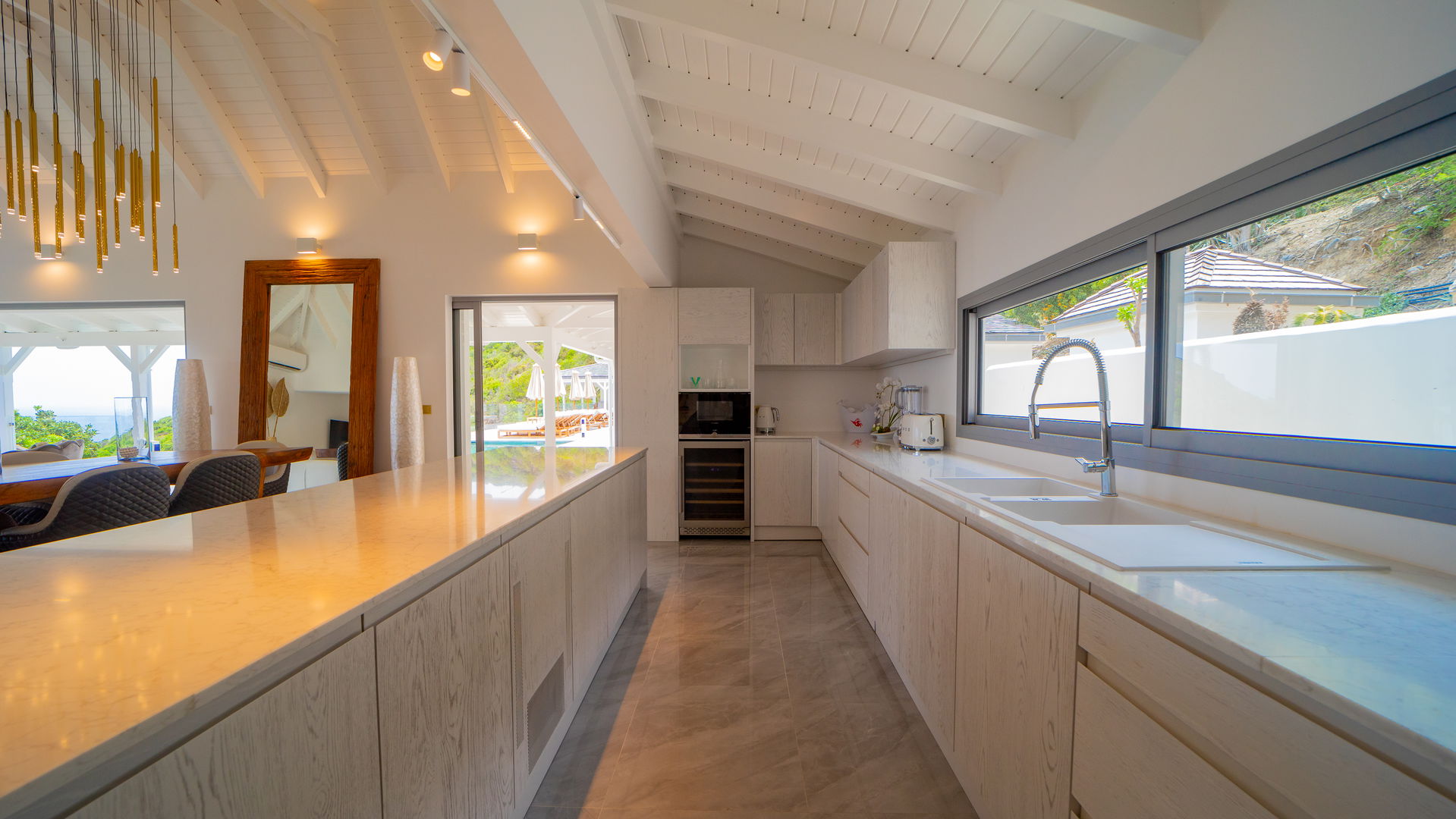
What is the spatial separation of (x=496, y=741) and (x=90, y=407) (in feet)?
23.7

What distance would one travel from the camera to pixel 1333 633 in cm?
77

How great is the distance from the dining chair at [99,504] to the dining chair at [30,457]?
145cm

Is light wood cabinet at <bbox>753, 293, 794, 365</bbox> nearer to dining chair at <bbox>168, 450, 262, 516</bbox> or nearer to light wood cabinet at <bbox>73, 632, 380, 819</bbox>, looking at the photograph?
dining chair at <bbox>168, 450, 262, 516</bbox>

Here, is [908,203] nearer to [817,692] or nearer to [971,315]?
[971,315]

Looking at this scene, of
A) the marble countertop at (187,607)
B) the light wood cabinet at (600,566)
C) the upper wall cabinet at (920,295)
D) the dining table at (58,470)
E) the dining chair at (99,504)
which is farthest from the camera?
the upper wall cabinet at (920,295)

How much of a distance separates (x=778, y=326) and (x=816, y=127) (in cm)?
230

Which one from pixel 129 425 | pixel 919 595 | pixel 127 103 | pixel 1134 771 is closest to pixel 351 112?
pixel 127 103

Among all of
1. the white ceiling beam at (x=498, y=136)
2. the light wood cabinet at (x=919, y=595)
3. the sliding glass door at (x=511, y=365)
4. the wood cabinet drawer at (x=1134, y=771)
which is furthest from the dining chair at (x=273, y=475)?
the wood cabinet drawer at (x=1134, y=771)

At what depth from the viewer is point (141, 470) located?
8.19ft

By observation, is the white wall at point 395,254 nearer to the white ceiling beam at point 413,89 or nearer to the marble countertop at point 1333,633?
the white ceiling beam at point 413,89

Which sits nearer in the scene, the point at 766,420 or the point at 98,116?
the point at 98,116

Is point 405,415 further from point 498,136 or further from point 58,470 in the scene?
point 498,136

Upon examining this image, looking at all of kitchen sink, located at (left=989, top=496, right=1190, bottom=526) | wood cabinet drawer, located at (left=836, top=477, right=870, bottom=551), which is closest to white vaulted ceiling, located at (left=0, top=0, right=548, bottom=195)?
wood cabinet drawer, located at (left=836, top=477, right=870, bottom=551)

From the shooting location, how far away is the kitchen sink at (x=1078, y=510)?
1669 millimetres
